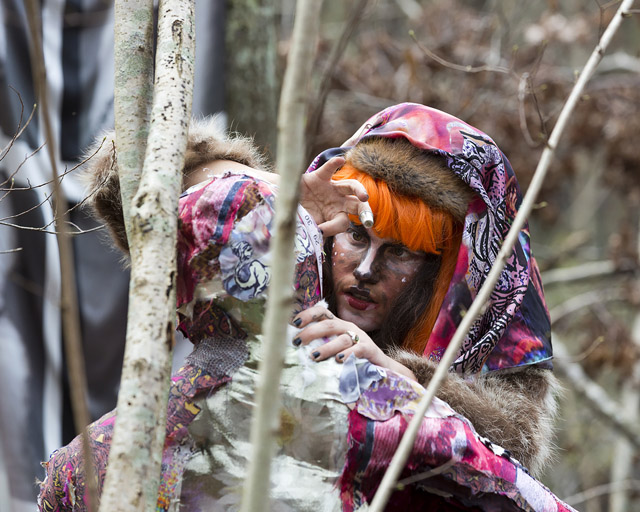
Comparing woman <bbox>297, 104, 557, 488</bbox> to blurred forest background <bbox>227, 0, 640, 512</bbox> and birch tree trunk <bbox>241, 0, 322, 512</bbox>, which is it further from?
blurred forest background <bbox>227, 0, 640, 512</bbox>

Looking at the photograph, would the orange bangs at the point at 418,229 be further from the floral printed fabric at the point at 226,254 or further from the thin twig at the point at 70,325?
the thin twig at the point at 70,325

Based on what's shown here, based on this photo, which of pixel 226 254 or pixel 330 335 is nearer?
pixel 226 254

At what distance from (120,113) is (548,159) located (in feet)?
2.67

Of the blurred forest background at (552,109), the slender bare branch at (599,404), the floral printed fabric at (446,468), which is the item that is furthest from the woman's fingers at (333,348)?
the slender bare branch at (599,404)

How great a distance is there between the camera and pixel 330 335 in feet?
5.09

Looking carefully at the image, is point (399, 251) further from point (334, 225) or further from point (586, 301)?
point (586, 301)

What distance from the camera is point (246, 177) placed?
5.05 feet

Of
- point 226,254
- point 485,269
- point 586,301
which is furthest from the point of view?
point 586,301

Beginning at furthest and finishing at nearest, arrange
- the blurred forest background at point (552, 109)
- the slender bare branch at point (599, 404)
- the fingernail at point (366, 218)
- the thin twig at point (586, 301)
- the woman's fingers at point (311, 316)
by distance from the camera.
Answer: the thin twig at point (586, 301) → the blurred forest background at point (552, 109) → the slender bare branch at point (599, 404) → the fingernail at point (366, 218) → the woman's fingers at point (311, 316)

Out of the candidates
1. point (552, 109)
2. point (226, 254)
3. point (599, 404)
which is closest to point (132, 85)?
point (226, 254)

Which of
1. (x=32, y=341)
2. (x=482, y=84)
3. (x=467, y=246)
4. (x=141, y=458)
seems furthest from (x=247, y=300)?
(x=482, y=84)

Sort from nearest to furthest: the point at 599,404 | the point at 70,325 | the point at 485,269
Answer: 1. the point at 70,325
2. the point at 485,269
3. the point at 599,404

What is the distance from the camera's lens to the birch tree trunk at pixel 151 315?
1.09 m

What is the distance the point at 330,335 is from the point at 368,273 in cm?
59
